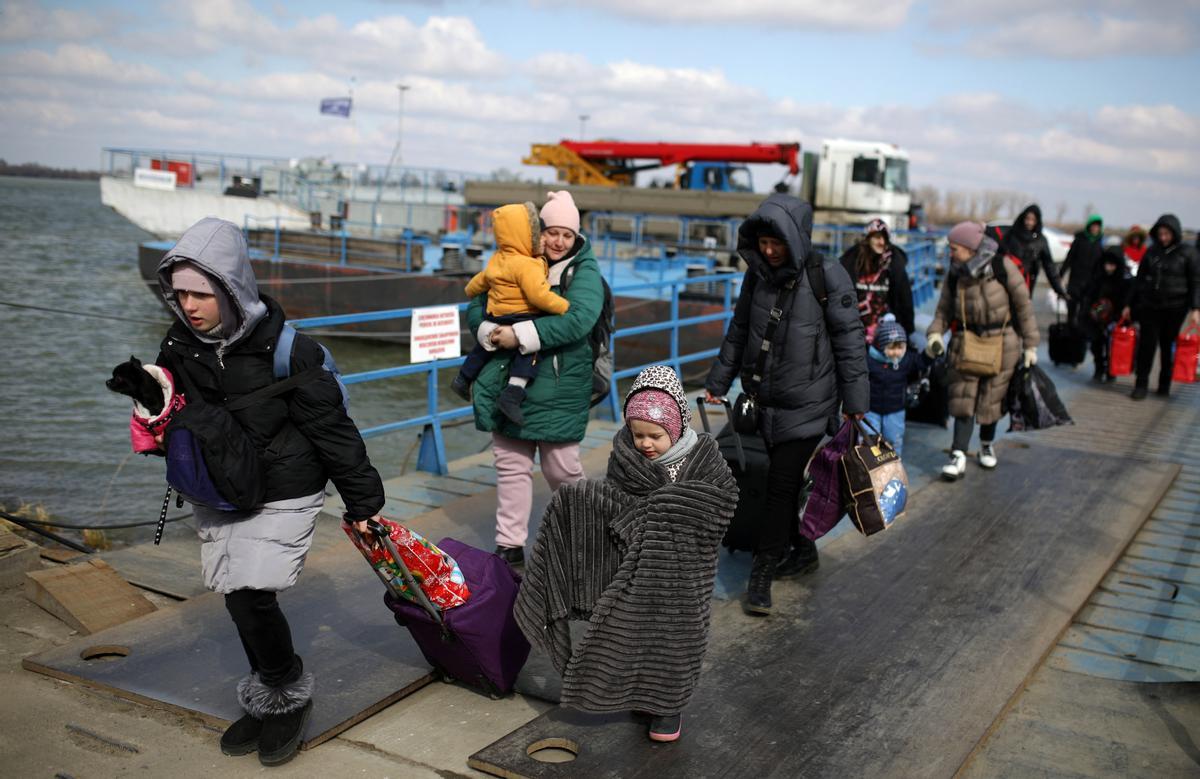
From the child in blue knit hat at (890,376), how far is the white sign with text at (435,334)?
2673 mm

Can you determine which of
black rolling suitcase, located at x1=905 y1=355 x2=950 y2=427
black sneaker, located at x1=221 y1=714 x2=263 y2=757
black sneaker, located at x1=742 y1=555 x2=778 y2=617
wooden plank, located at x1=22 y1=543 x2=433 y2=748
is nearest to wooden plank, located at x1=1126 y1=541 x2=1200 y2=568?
black sneaker, located at x1=742 y1=555 x2=778 y2=617

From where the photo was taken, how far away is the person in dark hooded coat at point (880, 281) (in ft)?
23.4

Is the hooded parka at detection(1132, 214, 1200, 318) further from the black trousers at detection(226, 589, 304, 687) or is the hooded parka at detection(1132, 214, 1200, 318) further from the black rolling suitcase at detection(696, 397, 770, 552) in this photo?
the black trousers at detection(226, 589, 304, 687)

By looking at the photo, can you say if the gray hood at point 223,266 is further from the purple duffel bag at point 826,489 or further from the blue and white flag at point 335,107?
the blue and white flag at point 335,107

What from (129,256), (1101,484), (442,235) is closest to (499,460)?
(1101,484)

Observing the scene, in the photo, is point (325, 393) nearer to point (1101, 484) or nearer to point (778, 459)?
point (778, 459)

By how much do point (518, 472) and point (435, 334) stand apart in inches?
85.1

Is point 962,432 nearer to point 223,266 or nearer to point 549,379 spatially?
point 549,379

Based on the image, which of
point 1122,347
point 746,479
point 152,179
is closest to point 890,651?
point 746,479

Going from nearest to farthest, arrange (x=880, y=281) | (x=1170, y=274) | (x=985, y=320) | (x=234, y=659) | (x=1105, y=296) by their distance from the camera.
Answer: (x=234, y=659), (x=985, y=320), (x=880, y=281), (x=1170, y=274), (x=1105, y=296)

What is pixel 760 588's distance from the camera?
470 cm

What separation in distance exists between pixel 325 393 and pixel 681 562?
1.22 metres

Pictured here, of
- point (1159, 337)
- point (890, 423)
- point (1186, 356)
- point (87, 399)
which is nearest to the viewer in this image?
point (890, 423)

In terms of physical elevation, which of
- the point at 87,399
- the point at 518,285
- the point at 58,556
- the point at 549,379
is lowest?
the point at 87,399
